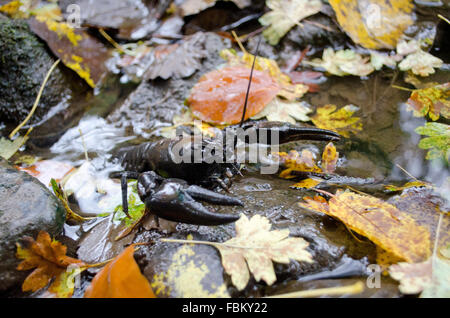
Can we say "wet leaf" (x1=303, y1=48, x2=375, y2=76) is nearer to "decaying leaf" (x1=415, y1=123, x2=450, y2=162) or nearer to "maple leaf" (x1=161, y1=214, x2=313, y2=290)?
"decaying leaf" (x1=415, y1=123, x2=450, y2=162)

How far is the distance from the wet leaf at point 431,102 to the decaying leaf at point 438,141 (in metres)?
0.47

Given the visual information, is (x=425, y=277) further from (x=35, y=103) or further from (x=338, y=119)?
(x=35, y=103)

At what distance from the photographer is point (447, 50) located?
3.64m

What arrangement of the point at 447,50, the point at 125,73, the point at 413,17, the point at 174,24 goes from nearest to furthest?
the point at 447,50 < the point at 413,17 < the point at 125,73 < the point at 174,24

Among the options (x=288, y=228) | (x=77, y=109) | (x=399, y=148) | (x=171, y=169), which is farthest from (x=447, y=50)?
(x=77, y=109)

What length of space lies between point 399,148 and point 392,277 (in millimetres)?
1592

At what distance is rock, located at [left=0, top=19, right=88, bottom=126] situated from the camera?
3803 millimetres

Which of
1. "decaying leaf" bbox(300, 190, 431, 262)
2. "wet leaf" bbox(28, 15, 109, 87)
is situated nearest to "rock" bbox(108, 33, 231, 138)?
"wet leaf" bbox(28, 15, 109, 87)

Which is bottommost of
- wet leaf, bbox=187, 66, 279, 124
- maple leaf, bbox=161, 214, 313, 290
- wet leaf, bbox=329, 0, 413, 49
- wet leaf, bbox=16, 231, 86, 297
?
wet leaf, bbox=16, 231, 86, 297

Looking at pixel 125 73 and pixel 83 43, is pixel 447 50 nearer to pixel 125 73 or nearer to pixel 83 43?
pixel 125 73

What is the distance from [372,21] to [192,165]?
119 inches

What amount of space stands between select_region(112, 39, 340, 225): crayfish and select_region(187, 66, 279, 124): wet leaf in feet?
1.34
